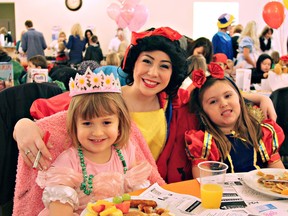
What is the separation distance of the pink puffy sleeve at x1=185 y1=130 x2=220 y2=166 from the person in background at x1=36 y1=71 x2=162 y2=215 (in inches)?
15.4

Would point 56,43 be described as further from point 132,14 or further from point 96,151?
point 96,151

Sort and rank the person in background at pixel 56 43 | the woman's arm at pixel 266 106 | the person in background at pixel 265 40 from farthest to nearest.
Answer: the person in background at pixel 56 43
the person in background at pixel 265 40
the woman's arm at pixel 266 106

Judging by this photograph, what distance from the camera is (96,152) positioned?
174 cm

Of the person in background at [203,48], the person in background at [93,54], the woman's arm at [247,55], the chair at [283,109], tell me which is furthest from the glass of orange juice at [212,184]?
the person in background at [93,54]

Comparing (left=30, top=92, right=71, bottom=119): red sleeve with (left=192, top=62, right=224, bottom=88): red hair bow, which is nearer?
(left=30, top=92, right=71, bottom=119): red sleeve

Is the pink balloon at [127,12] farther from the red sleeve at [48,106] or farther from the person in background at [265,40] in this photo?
the red sleeve at [48,106]

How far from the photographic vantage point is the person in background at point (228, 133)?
2.13 metres

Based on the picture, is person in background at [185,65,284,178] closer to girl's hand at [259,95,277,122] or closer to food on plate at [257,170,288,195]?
girl's hand at [259,95,277,122]

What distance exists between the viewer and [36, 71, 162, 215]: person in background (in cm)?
161

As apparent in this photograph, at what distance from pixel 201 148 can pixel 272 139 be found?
47 cm

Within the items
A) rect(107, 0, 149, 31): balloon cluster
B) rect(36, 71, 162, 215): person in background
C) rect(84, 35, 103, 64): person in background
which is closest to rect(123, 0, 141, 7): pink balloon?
rect(107, 0, 149, 31): balloon cluster

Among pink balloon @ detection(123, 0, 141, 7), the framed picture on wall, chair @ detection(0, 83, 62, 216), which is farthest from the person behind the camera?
the framed picture on wall

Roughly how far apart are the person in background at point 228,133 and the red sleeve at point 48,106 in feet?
2.40

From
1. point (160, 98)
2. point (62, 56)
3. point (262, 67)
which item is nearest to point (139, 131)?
point (160, 98)
